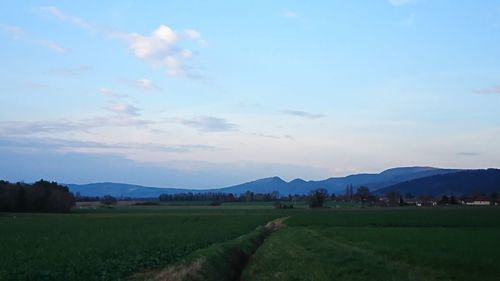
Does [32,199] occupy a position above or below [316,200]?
below

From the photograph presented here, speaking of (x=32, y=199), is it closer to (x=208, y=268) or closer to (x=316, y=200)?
(x=316, y=200)

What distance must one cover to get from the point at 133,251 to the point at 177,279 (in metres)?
12.7

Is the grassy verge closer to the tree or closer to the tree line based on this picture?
the tree line

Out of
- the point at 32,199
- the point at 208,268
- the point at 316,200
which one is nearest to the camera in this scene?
the point at 208,268

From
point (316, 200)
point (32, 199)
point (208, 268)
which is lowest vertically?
point (208, 268)

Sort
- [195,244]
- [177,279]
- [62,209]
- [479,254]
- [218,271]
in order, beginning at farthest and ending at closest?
[62,209] < [195,244] < [479,254] < [218,271] < [177,279]

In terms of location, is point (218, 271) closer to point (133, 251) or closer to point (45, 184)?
point (133, 251)

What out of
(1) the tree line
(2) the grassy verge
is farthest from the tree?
(2) the grassy verge

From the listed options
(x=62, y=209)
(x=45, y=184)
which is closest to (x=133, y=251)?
(x=62, y=209)

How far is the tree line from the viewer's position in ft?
396

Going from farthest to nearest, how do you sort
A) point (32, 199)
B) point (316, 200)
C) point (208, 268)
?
point (316, 200) < point (32, 199) < point (208, 268)

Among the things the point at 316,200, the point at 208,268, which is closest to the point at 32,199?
the point at 316,200

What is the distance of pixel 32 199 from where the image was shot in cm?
12706

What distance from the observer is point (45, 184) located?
147 meters
